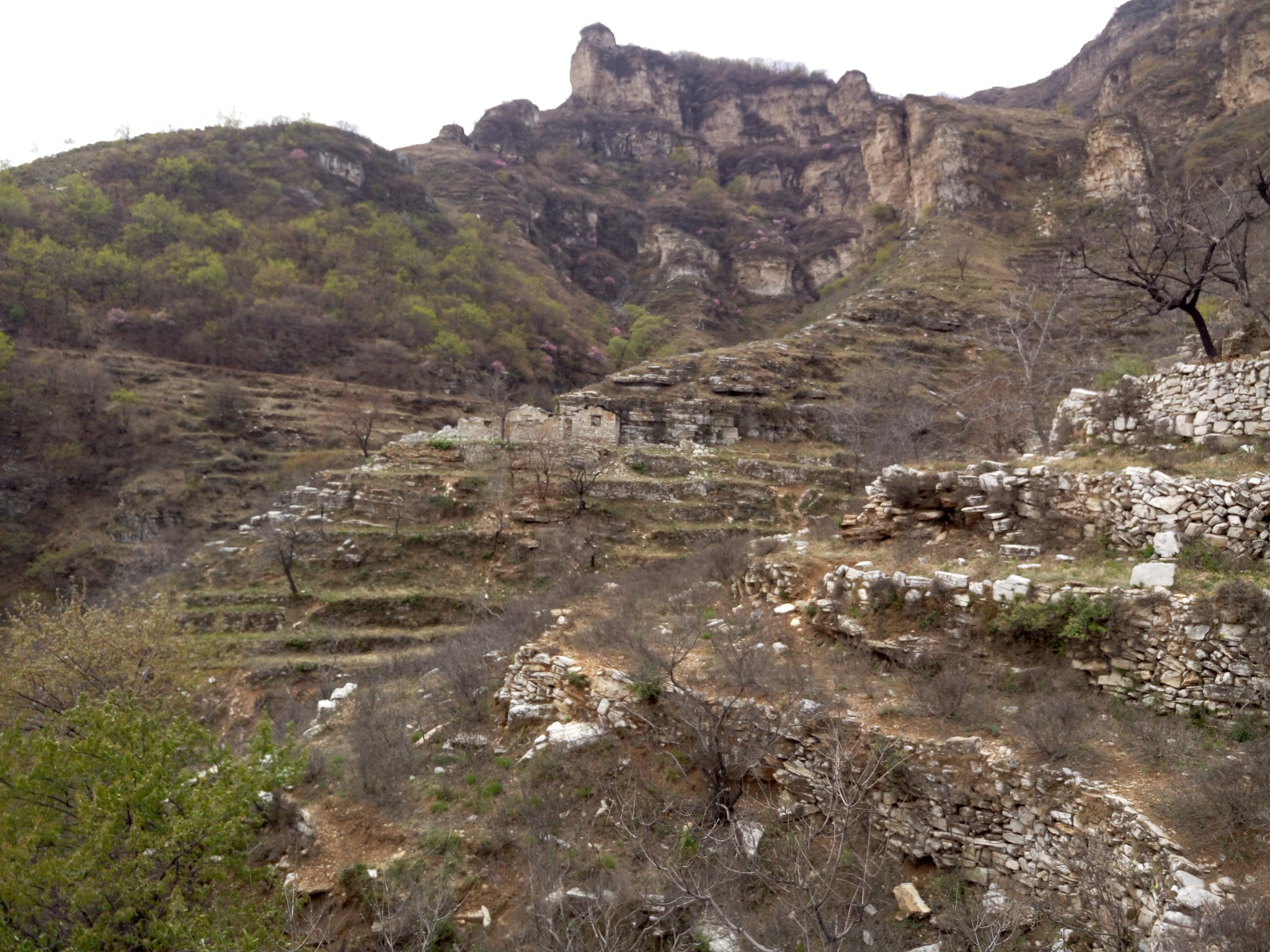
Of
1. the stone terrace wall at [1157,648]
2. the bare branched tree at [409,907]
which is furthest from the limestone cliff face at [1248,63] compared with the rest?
the bare branched tree at [409,907]

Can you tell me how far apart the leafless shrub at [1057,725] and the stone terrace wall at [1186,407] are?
4799mm

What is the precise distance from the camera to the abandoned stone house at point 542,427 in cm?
2581

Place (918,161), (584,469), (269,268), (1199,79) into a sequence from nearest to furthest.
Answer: (584,469) < (1199,79) < (269,268) < (918,161)

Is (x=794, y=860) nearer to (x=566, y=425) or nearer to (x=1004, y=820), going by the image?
(x=1004, y=820)

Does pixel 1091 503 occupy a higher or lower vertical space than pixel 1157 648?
higher

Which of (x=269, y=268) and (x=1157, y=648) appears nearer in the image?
(x=1157, y=648)

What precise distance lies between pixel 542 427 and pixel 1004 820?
22.3 metres

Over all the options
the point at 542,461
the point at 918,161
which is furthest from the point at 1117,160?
the point at 542,461

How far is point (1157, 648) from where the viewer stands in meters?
6.36

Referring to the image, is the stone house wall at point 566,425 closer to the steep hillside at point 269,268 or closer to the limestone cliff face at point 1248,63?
the steep hillside at point 269,268

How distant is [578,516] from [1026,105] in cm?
8213

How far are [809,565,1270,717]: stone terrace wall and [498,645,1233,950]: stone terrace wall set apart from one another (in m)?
1.56

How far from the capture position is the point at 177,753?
7145mm

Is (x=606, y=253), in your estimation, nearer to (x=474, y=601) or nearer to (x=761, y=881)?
(x=474, y=601)
